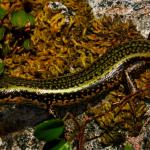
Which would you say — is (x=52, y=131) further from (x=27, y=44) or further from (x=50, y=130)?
Result: (x=27, y=44)

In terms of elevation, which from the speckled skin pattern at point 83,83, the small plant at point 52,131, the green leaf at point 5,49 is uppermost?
Result: the green leaf at point 5,49

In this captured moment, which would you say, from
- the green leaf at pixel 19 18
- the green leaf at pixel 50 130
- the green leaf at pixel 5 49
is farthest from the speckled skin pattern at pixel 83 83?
the green leaf at pixel 50 130

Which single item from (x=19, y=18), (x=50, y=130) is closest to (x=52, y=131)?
(x=50, y=130)

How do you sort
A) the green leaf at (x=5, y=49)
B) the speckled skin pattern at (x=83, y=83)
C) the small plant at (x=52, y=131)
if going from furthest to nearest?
the green leaf at (x=5, y=49), the speckled skin pattern at (x=83, y=83), the small plant at (x=52, y=131)

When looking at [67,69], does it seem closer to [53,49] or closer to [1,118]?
[53,49]

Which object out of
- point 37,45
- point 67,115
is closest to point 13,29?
point 37,45

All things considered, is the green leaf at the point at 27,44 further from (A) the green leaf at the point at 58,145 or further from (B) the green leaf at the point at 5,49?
(A) the green leaf at the point at 58,145

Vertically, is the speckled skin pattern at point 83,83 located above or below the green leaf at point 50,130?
above
